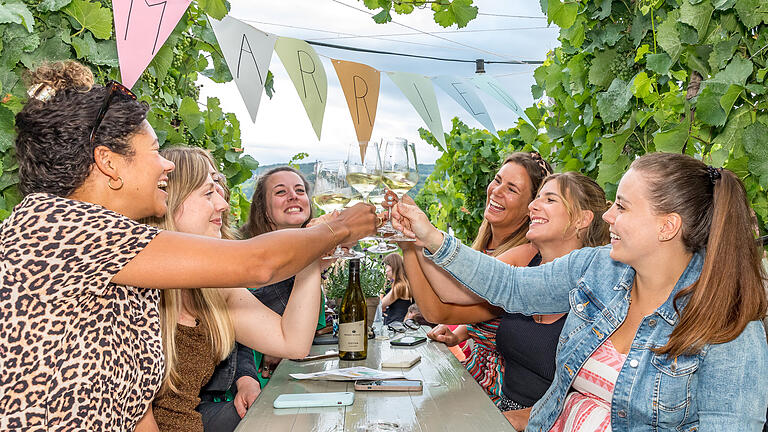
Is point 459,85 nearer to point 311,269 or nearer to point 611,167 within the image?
point 611,167

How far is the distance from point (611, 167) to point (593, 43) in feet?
1.72

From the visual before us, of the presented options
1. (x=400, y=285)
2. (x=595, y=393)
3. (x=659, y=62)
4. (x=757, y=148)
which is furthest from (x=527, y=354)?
(x=400, y=285)

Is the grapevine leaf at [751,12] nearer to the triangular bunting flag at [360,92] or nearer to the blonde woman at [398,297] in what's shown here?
the triangular bunting flag at [360,92]

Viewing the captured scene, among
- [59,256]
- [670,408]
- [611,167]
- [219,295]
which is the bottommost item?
[670,408]

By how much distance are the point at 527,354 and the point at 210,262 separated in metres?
1.32

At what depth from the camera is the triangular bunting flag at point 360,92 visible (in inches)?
105

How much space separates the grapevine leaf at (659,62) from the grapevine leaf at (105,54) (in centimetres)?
173

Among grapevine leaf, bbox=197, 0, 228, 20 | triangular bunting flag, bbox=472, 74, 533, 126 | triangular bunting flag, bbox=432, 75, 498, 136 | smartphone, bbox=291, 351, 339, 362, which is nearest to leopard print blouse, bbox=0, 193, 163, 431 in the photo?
smartphone, bbox=291, 351, 339, 362

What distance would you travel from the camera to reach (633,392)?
1.54 m

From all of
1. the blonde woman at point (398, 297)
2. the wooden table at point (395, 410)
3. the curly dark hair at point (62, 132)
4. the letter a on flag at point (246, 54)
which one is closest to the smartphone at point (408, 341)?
the wooden table at point (395, 410)

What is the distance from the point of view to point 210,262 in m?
1.27

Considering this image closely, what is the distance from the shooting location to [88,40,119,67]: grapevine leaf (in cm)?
188

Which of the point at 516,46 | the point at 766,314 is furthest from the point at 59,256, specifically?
the point at 516,46

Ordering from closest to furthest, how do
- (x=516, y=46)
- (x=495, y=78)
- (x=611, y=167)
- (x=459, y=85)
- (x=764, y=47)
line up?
(x=764, y=47), (x=611, y=167), (x=459, y=85), (x=495, y=78), (x=516, y=46)
